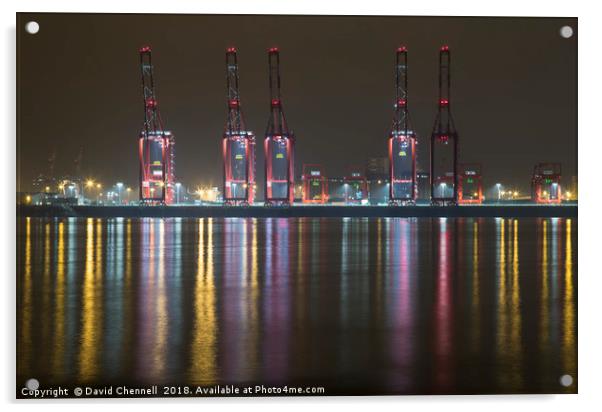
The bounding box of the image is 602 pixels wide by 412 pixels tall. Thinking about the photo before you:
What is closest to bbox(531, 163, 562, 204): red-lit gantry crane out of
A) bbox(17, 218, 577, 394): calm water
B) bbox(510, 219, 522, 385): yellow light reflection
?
bbox(17, 218, 577, 394): calm water

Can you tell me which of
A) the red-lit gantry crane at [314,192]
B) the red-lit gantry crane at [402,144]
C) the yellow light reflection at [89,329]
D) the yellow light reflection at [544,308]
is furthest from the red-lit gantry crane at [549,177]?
the red-lit gantry crane at [314,192]

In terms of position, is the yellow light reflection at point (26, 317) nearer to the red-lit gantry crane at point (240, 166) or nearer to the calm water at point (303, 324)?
the calm water at point (303, 324)

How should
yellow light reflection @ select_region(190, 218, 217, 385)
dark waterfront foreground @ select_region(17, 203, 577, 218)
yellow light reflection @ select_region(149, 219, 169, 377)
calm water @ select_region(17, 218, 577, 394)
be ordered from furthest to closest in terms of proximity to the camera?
dark waterfront foreground @ select_region(17, 203, 577, 218)
yellow light reflection @ select_region(149, 219, 169, 377)
calm water @ select_region(17, 218, 577, 394)
yellow light reflection @ select_region(190, 218, 217, 385)

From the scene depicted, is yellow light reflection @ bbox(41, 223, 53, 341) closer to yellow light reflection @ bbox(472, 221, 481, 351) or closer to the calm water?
the calm water

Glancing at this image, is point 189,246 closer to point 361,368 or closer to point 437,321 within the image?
point 437,321

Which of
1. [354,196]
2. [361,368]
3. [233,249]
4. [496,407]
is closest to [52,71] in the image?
[361,368]
